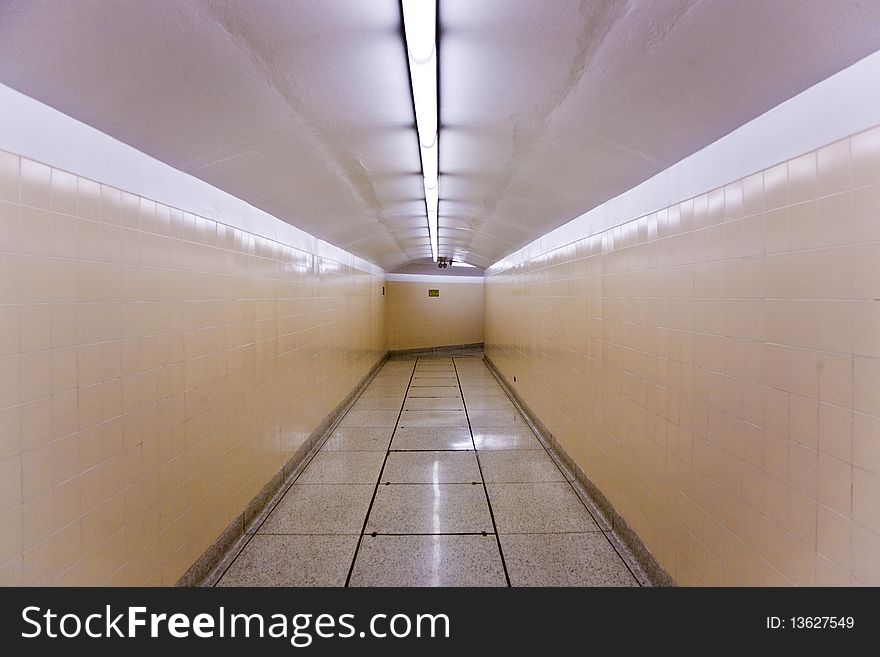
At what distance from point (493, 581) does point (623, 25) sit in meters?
2.55

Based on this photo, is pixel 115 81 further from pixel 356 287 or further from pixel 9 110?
pixel 356 287

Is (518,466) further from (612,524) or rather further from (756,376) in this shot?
(756,376)

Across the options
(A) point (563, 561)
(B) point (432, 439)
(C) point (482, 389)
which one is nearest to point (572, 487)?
(A) point (563, 561)

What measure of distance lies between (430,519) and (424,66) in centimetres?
277

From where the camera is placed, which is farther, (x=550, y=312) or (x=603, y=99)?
(x=550, y=312)

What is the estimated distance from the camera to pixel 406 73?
1.86m

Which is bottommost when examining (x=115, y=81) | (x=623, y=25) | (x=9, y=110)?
(x=9, y=110)

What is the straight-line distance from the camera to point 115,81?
60.3 inches

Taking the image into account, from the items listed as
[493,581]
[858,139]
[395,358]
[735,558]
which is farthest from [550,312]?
[395,358]

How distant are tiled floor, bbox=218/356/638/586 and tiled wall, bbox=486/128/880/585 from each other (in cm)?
53

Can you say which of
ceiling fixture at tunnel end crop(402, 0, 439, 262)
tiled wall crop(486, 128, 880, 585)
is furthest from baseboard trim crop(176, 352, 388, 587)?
ceiling fixture at tunnel end crop(402, 0, 439, 262)

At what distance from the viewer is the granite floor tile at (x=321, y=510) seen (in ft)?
10.2

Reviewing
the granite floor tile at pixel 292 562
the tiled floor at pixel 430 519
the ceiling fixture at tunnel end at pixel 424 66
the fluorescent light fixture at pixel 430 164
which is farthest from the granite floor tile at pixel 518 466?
the ceiling fixture at tunnel end at pixel 424 66
